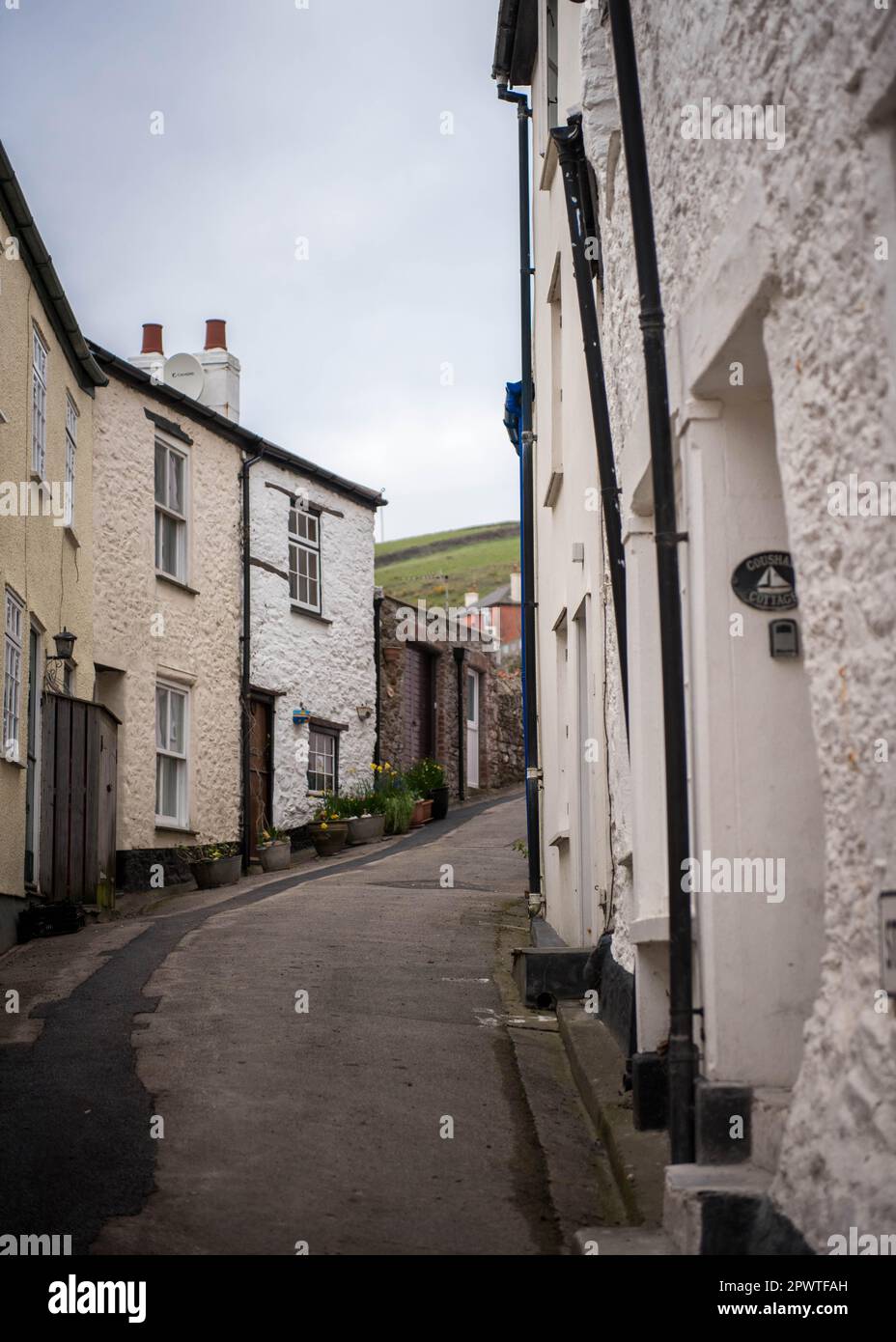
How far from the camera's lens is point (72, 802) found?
13.8 m

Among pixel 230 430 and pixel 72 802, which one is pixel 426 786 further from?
pixel 72 802

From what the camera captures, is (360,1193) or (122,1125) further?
(122,1125)

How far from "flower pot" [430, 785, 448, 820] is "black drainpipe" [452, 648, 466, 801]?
9.34 feet

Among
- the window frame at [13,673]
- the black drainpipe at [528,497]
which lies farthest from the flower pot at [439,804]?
the window frame at [13,673]

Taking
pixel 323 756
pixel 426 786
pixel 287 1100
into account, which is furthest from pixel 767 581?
pixel 426 786

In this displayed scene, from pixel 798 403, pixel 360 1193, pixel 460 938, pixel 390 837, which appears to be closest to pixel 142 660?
pixel 390 837

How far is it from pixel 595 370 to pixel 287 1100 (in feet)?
11.9

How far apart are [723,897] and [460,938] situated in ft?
22.0

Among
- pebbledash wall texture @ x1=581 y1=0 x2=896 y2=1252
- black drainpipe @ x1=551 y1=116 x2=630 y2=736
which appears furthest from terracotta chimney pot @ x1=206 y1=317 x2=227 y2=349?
pebbledash wall texture @ x1=581 y1=0 x2=896 y2=1252

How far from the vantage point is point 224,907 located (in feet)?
43.9

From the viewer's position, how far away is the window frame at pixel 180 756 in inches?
691

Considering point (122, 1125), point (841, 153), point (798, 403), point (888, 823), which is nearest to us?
point (888, 823)

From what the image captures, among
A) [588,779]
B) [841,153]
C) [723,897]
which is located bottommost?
[723,897]

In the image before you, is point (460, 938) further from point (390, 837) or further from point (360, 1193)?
point (390, 837)
